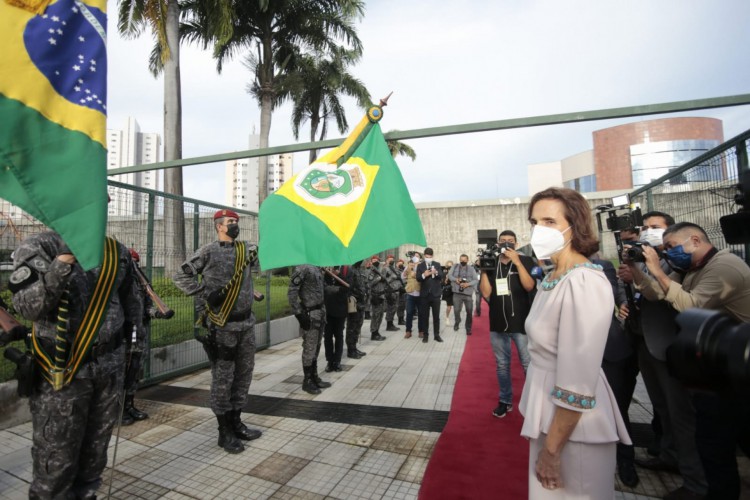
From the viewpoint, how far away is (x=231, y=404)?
12.3 ft

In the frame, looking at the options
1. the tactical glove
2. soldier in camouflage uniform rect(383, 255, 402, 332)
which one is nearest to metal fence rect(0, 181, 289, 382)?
the tactical glove

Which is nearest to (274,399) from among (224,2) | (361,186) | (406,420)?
(406,420)

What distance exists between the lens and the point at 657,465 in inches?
123

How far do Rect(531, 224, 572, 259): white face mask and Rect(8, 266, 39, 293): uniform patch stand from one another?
260cm

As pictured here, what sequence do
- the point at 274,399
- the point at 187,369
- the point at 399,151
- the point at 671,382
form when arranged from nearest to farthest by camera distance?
1. the point at 671,382
2. the point at 274,399
3. the point at 187,369
4. the point at 399,151

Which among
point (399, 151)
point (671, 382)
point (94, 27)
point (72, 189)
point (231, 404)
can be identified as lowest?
point (231, 404)

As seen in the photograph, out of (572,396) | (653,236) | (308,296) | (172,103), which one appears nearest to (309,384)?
(308,296)

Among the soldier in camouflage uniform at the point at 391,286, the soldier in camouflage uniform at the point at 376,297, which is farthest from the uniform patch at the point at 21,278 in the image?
the soldier in camouflage uniform at the point at 391,286

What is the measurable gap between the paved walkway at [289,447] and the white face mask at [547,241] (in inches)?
82.1

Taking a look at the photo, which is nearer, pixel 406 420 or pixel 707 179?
pixel 707 179

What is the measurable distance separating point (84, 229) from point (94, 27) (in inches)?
36.6

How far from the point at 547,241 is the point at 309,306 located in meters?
4.20

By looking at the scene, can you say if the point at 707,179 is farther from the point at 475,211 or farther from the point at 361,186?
the point at 475,211

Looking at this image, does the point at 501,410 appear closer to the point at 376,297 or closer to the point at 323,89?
the point at 376,297
